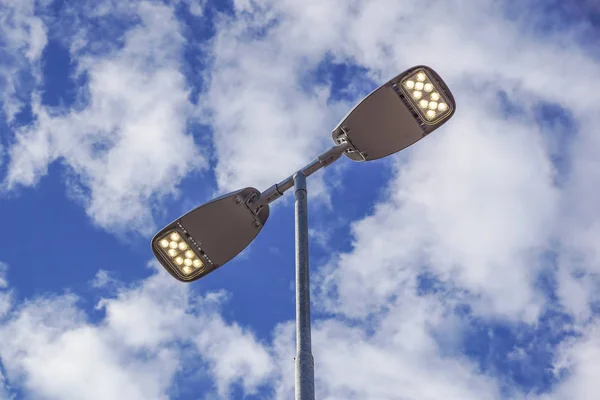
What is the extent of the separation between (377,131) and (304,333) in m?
2.86

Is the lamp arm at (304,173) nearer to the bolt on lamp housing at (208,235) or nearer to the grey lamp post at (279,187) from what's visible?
the grey lamp post at (279,187)

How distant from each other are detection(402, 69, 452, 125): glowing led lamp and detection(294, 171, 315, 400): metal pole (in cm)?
163

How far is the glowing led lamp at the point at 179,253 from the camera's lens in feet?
23.0

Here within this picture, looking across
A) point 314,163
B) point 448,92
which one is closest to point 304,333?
point 314,163

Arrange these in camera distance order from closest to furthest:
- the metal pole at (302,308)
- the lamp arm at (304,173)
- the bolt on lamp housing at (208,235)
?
the metal pole at (302,308), the lamp arm at (304,173), the bolt on lamp housing at (208,235)

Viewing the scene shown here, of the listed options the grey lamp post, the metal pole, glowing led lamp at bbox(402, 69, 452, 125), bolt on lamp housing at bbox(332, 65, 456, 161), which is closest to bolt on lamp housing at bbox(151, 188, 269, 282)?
the grey lamp post

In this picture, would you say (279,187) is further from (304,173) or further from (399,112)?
(399,112)

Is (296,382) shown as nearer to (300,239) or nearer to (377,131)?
(300,239)

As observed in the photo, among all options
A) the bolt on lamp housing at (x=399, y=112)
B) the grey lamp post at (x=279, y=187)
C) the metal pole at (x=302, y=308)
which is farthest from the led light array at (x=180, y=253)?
the bolt on lamp housing at (x=399, y=112)

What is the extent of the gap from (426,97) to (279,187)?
70.4 inches

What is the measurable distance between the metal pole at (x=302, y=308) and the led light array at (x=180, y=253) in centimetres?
150

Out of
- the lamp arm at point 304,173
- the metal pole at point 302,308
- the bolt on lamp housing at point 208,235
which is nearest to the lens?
the metal pole at point 302,308

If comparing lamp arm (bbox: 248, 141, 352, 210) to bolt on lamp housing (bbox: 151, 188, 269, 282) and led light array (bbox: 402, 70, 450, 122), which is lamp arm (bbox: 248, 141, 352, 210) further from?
led light array (bbox: 402, 70, 450, 122)

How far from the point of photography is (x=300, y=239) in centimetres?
571
